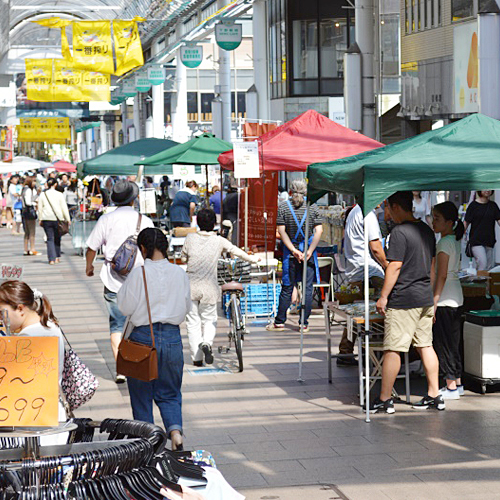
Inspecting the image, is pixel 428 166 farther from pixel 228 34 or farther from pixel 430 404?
pixel 228 34

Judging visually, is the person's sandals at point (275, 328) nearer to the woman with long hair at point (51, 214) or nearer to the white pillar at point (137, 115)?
the woman with long hair at point (51, 214)

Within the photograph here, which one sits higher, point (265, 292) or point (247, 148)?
point (247, 148)

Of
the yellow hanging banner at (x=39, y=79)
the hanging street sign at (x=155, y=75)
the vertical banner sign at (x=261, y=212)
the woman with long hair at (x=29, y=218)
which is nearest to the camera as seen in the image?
the vertical banner sign at (x=261, y=212)

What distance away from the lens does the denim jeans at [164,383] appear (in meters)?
6.42

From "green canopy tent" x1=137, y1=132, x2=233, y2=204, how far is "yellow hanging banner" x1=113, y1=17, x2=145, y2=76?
9.99 m

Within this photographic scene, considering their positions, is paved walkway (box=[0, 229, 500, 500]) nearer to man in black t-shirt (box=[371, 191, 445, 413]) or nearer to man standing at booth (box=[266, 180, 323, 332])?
man in black t-shirt (box=[371, 191, 445, 413])

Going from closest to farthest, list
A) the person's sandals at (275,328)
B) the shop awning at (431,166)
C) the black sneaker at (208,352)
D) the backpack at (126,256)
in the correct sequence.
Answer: the shop awning at (431,166) < the backpack at (126,256) < the black sneaker at (208,352) < the person's sandals at (275,328)

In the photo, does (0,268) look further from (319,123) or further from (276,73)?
(276,73)

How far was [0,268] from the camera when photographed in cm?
610

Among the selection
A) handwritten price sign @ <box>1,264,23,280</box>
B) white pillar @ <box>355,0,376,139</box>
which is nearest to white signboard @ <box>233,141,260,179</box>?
handwritten price sign @ <box>1,264,23,280</box>

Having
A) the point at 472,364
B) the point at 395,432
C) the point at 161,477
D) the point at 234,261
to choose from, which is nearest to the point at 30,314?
the point at 161,477

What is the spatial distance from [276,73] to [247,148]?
22141mm

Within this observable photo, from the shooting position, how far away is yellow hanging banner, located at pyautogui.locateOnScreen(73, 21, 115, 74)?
1083 inches

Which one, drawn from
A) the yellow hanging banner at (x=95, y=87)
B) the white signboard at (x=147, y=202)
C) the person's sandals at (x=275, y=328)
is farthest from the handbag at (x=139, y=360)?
the yellow hanging banner at (x=95, y=87)
